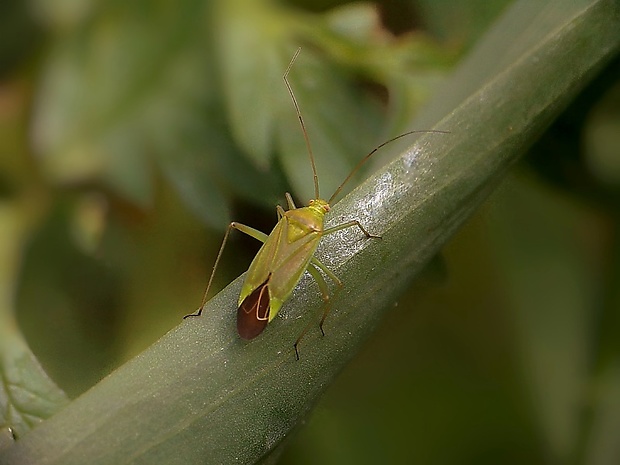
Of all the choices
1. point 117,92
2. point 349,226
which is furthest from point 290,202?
point 117,92

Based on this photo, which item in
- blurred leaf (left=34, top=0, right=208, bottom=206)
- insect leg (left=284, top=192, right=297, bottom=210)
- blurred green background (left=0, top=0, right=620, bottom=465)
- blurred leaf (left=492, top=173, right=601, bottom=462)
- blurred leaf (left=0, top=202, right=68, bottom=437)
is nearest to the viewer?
blurred leaf (left=0, top=202, right=68, bottom=437)

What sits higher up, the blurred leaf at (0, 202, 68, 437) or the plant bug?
the blurred leaf at (0, 202, 68, 437)

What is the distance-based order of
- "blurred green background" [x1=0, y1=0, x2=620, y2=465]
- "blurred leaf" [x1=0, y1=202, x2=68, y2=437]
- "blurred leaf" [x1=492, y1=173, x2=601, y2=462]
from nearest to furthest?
"blurred leaf" [x1=0, y1=202, x2=68, y2=437] < "blurred green background" [x1=0, y1=0, x2=620, y2=465] < "blurred leaf" [x1=492, y1=173, x2=601, y2=462]

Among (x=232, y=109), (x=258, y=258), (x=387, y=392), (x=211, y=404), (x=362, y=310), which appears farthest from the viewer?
(x=387, y=392)

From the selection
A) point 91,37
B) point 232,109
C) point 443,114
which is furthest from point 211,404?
point 91,37

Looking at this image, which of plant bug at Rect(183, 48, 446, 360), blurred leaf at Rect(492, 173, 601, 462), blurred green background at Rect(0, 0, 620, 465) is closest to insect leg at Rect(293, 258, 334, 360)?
plant bug at Rect(183, 48, 446, 360)

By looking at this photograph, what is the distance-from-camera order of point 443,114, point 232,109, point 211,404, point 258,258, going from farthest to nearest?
point 232,109
point 258,258
point 443,114
point 211,404

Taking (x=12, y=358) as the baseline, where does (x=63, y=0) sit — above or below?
above

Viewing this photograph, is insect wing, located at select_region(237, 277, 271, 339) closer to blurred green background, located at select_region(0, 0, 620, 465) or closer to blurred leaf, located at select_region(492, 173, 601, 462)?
blurred green background, located at select_region(0, 0, 620, 465)

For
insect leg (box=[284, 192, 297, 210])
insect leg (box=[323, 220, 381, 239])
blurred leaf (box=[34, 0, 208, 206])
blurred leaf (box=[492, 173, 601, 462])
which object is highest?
blurred leaf (box=[34, 0, 208, 206])

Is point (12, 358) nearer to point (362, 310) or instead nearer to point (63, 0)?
point (362, 310)
